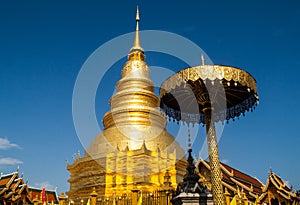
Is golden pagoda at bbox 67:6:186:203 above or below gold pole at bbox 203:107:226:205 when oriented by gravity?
above

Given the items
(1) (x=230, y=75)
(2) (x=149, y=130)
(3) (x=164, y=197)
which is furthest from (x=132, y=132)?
(1) (x=230, y=75)

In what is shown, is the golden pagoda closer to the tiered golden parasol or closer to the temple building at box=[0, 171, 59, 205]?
the temple building at box=[0, 171, 59, 205]

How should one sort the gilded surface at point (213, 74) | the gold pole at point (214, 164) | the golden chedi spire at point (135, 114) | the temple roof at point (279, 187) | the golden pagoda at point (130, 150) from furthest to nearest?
the golden chedi spire at point (135, 114) → the golden pagoda at point (130, 150) → the temple roof at point (279, 187) → the gilded surface at point (213, 74) → the gold pole at point (214, 164)

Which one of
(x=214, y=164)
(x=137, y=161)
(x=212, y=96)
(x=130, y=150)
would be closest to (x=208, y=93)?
(x=212, y=96)

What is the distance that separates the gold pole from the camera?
7.52 meters

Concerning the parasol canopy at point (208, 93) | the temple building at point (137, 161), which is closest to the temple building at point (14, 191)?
the temple building at point (137, 161)

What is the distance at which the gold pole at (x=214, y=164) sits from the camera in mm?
7522

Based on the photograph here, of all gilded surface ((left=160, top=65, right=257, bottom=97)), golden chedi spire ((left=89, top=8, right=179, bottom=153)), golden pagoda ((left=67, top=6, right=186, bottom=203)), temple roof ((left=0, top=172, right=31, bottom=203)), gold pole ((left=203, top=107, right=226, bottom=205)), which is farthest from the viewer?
golden chedi spire ((left=89, top=8, right=179, bottom=153))

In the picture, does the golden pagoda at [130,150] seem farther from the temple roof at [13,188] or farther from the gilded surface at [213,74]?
the gilded surface at [213,74]

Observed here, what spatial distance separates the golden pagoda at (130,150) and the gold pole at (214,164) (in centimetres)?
924

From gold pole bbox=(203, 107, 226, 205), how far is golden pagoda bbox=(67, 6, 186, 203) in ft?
30.3

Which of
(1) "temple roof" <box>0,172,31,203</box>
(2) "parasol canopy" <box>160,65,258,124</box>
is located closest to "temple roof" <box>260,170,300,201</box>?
(2) "parasol canopy" <box>160,65,258,124</box>

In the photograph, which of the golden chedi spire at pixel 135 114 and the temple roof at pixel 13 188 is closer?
the temple roof at pixel 13 188

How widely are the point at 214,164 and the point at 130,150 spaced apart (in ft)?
42.8
